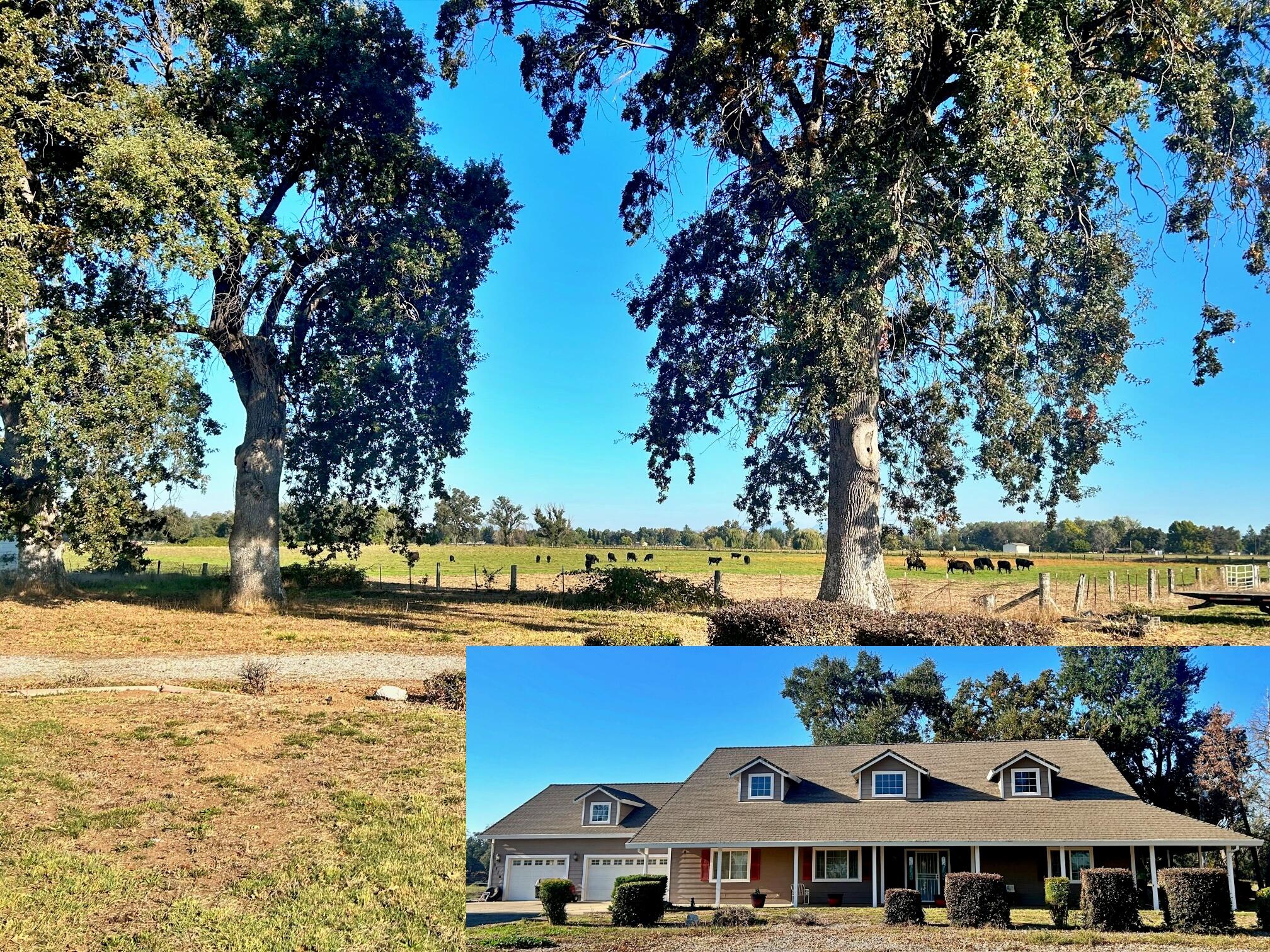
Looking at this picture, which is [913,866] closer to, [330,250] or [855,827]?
[855,827]

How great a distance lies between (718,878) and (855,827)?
8.00ft

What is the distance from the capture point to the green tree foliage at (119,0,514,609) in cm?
→ 2152

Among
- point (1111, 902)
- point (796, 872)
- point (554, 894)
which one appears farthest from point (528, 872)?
point (1111, 902)

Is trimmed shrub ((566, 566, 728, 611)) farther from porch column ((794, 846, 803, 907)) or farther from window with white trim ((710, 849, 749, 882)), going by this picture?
window with white trim ((710, 849, 749, 882))

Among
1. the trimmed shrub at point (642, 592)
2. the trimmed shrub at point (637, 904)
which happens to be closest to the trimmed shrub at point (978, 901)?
the trimmed shrub at point (637, 904)

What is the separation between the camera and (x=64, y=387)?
20.0 metres

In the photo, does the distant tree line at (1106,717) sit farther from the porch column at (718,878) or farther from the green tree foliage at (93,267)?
the green tree foliage at (93,267)

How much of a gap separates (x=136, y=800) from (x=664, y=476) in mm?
14493

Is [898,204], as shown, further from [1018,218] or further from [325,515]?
[325,515]

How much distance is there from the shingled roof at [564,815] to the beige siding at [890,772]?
12.7 ft

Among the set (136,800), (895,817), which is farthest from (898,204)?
(136,800)

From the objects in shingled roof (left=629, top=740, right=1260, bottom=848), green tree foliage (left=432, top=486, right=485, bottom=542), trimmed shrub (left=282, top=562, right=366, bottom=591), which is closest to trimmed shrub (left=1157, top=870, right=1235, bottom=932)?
shingled roof (left=629, top=740, right=1260, bottom=848)

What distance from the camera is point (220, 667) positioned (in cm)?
1591

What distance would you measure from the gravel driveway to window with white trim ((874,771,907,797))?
890 cm
